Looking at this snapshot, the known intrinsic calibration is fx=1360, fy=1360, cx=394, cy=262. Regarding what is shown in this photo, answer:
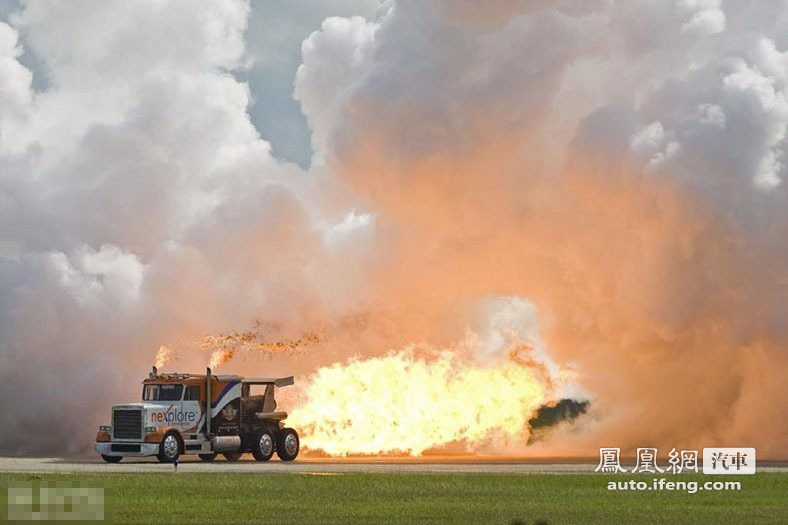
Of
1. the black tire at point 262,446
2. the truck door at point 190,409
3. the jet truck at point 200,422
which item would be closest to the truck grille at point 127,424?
the jet truck at point 200,422

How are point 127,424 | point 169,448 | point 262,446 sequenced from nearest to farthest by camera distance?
point 169,448, point 127,424, point 262,446

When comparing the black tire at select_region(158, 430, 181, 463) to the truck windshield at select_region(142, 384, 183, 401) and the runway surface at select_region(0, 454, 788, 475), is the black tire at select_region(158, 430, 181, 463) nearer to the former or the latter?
the runway surface at select_region(0, 454, 788, 475)

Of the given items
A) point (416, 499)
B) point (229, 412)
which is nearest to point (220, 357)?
point (229, 412)

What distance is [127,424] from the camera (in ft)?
197

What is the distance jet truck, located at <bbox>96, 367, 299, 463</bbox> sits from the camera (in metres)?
59.7

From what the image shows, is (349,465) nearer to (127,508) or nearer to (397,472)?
(397,472)

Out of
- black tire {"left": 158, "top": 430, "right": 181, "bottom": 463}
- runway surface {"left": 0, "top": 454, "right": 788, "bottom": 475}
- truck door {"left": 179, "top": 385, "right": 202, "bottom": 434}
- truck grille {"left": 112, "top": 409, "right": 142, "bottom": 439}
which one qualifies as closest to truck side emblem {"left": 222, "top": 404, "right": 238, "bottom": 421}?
truck door {"left": 179, "top": 385, "right": 202, "bottom": 434}

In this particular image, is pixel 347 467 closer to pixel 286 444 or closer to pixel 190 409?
pixel 286 444

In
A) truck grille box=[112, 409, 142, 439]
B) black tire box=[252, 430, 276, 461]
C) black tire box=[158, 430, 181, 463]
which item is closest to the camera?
black tire box=[158, 430, 181, 463]

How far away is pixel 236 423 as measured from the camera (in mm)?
63281

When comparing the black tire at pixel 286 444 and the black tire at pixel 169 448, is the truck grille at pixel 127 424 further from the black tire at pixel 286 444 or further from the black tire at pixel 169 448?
the black tire at pixel 286 444

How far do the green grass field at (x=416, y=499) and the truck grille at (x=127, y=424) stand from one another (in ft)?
36.4

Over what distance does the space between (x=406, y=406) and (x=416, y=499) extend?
109 feet

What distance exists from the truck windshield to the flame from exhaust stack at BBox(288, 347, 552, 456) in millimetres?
9801
